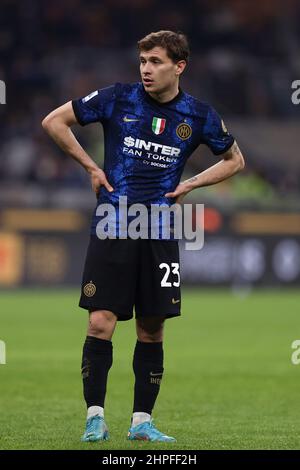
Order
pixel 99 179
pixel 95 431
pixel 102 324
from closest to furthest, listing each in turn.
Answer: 1. pixel 95 431
2. pixel 102 324
3. pixel 99 179

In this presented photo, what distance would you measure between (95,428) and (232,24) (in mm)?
23204

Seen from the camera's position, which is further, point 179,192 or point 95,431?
point 179,192

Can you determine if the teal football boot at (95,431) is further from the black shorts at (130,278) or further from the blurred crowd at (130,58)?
the blurred crowd at (130,58)

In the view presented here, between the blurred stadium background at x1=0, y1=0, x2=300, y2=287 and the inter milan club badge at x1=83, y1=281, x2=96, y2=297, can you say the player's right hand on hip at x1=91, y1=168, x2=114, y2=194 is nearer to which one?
the inter milan club badge at x1=83, y1=281, x2=96, y2=297

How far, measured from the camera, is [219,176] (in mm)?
7199

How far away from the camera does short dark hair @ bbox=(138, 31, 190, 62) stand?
681cm

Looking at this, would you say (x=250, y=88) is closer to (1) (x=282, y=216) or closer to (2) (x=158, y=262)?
(1) (x=282, y=216)

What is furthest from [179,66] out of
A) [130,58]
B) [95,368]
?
[130,58]

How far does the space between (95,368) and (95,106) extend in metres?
1.45

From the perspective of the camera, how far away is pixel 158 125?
692cm

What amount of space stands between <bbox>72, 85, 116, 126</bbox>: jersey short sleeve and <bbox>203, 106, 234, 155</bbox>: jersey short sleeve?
58 centimetres

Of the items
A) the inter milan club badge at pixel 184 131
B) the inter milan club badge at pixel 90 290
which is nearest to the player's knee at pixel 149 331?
the inter milan club badge at pixel 90 290

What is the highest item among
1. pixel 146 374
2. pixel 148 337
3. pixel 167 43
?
pixel 167 43

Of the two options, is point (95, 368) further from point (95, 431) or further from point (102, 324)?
point (95, 431)
